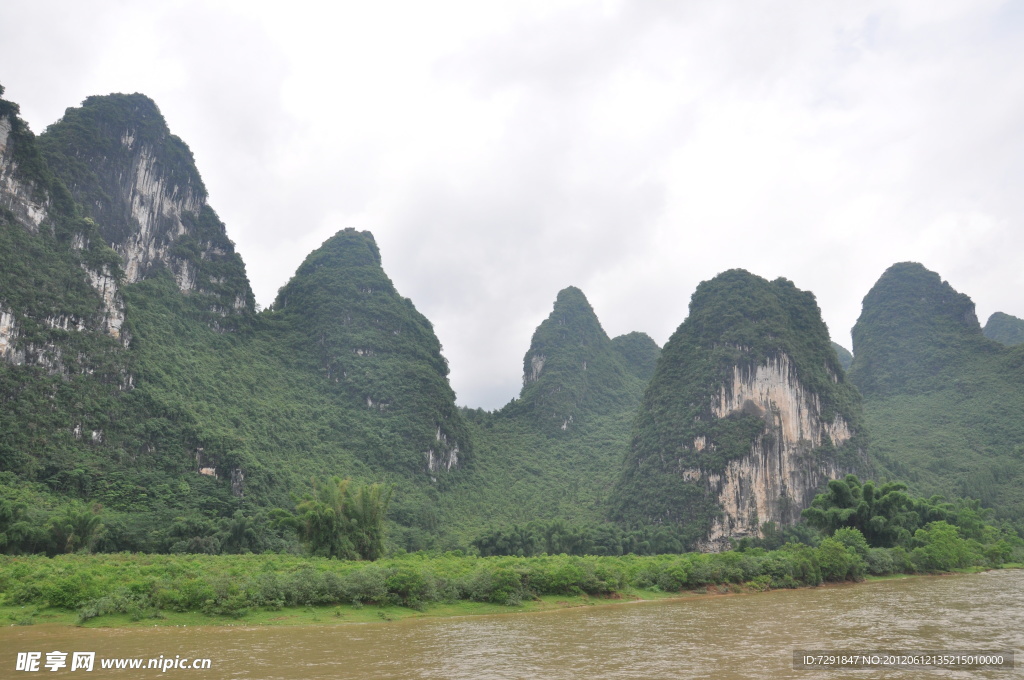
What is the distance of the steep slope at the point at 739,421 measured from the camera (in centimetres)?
6050

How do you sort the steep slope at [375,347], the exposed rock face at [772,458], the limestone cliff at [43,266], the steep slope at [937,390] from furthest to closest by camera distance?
the steep slope at [375,347] → the steep slope at [937,390] → the exposed rock face at [772,458] → the limestone cliff at [43,266]

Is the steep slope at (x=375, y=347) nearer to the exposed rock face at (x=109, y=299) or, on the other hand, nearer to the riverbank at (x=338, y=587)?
the exposed rock face at (x=109, y=299)

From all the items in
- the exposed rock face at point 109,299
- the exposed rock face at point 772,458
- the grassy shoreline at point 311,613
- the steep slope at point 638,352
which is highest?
the steep slope at point 638,352

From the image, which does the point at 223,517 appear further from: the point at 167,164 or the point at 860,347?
the point at 860,347

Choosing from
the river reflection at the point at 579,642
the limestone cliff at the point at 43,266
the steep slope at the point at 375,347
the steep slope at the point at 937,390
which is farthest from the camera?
the steep slope at the point at 375,347

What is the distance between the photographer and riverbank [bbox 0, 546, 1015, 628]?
15.8 meters

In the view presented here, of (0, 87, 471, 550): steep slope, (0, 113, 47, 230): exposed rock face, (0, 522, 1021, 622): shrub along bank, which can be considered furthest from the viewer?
(0, 113, 47, 230): exposed rock face

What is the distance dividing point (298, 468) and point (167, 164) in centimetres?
4132

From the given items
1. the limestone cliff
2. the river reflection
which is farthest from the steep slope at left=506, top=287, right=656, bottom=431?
the river reflection

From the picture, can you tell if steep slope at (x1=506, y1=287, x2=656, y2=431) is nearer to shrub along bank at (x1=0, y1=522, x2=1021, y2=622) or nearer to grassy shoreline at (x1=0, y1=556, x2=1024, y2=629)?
shrub along bank at (x1=0, y1=522, x2=1021, y2=622)

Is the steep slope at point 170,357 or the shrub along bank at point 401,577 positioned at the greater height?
the steep slope at point 170,357

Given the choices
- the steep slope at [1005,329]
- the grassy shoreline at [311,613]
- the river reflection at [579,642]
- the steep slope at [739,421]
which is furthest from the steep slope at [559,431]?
the steep slope at [1005,329]

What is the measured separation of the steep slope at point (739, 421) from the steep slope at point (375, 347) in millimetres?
23634

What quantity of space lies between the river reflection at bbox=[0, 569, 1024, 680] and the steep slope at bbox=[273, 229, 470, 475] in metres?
51.8
